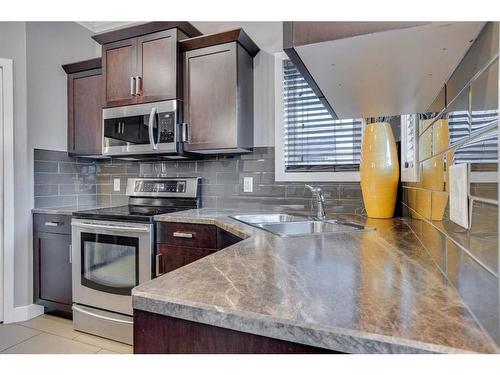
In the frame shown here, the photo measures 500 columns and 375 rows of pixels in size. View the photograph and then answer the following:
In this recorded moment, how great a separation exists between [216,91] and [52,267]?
75.8 inches

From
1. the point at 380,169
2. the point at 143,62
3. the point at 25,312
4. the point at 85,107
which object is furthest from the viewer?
the point at 85,107

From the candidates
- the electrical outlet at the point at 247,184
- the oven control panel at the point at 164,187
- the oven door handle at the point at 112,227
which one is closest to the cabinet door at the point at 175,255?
the oven door handle at the point at 112,227

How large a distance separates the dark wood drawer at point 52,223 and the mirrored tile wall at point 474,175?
2495 mm

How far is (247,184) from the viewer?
2.46m

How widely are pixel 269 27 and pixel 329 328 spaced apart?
7.98 feet

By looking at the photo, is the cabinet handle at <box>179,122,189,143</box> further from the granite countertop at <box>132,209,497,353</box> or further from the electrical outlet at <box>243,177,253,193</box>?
the granite countertop at <box>132,209,497,353</box>

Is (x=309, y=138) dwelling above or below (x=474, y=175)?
above

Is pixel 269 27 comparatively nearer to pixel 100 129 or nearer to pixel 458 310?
pixel 100 129

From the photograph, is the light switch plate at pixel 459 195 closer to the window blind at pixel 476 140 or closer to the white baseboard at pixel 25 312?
the window blind at pixel 476 140

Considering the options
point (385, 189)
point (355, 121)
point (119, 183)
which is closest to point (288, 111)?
point (355, 121)

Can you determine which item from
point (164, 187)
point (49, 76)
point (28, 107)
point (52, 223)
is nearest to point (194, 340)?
point (164, 187)

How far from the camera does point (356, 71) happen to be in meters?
0.83

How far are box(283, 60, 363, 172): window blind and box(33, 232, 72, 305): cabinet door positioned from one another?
190cm

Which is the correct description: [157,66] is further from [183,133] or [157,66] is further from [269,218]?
[269,218]
